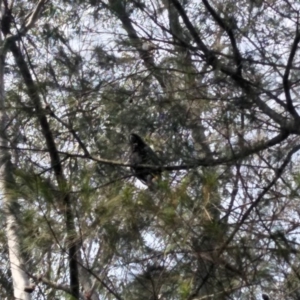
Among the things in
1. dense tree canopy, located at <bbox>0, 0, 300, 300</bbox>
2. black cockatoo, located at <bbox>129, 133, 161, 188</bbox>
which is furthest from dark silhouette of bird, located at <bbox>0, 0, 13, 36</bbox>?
black cockatoo, located at <bbox>129, 133, 161, 188</bbox>

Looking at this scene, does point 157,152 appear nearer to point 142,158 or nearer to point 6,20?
point 142,158

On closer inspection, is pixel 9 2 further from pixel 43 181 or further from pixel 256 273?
pixel 256 273

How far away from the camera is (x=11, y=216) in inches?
172

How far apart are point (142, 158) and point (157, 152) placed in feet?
0.38

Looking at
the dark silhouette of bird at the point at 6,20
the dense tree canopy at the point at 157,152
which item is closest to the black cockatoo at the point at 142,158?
the dense tree canopy at the point at 157,152

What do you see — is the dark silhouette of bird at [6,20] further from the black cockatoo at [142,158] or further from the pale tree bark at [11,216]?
the black cockatoo at [142,158]

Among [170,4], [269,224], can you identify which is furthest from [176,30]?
[269,224]

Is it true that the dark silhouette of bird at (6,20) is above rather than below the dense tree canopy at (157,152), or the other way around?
above

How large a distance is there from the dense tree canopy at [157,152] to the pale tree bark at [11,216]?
3cm

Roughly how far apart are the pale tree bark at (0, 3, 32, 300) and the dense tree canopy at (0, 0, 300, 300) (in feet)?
0.11

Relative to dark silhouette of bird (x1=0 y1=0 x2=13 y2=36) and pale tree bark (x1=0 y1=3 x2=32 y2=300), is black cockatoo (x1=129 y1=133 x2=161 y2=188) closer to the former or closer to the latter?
pale tree bark (x1=0 y1=3 x2=32 y2=300)

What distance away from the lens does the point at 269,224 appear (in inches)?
174

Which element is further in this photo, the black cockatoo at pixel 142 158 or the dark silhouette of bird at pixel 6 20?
the dark silhouette of bird at pixel 6 20

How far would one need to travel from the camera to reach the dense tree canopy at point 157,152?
13.2 feet
